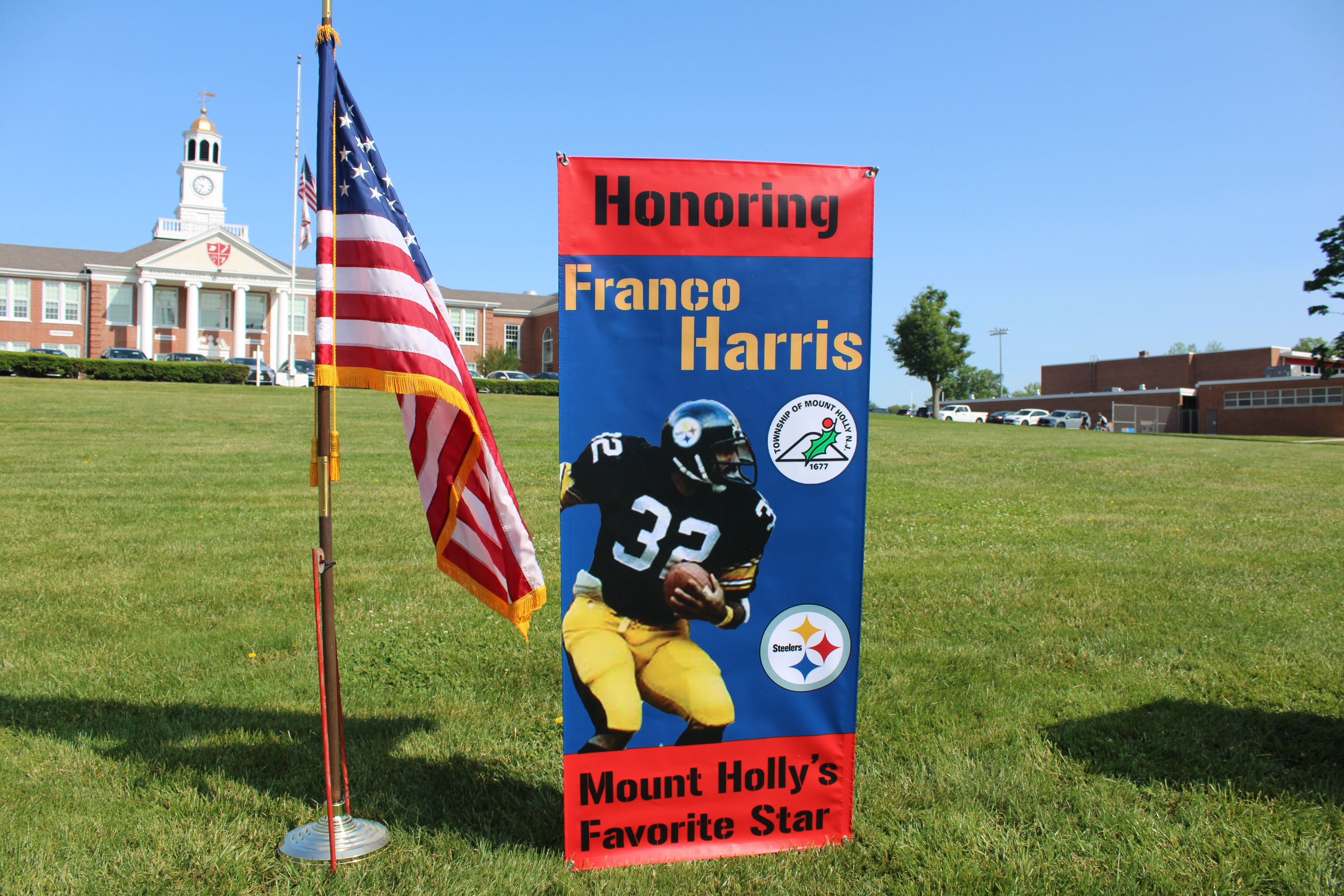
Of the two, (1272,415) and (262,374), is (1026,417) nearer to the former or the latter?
(1272,415)

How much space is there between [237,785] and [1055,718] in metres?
3.85

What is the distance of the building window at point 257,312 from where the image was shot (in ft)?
217

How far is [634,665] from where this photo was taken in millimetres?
3234

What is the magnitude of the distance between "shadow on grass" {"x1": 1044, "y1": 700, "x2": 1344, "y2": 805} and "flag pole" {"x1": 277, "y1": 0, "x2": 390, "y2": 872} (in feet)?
10.2

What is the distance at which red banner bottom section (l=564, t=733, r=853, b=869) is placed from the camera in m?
3.23

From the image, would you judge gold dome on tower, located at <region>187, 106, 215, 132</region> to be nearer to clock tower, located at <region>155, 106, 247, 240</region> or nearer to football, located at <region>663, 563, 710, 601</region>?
clock tower, located at <region>155, 106, 247, 240</region>

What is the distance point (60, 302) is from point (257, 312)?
42.6 feet

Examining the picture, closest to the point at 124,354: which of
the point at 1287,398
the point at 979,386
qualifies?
the point at 1287,398

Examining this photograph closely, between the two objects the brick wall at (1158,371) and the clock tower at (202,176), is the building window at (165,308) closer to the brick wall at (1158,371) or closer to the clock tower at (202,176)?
the clock tower at (202,176)

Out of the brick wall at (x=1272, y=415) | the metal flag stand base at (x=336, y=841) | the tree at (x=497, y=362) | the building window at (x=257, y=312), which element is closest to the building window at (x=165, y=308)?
the building window at (x=257, y=312)

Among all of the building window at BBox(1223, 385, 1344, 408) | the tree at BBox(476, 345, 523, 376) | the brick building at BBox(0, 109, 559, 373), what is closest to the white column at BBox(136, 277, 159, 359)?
the brick building at BBox(0, 109, 559, 373)

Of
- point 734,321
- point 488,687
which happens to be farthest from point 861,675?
point 734,321

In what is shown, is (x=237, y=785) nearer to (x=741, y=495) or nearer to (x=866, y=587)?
(x=741, y=495)

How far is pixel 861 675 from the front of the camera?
5.11 m
